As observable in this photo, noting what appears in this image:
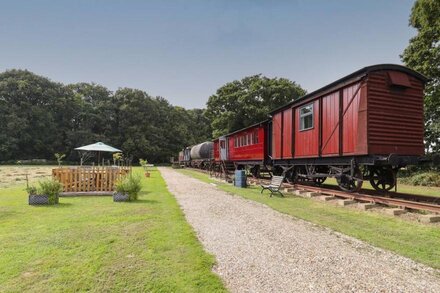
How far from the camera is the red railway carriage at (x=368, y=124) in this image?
1032 centimetres

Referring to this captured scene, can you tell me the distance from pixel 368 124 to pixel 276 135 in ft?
24.6

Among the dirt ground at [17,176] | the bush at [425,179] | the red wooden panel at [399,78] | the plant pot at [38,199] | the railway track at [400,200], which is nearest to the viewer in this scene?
the railway track at [400,200]

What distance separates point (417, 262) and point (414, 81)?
8.68m

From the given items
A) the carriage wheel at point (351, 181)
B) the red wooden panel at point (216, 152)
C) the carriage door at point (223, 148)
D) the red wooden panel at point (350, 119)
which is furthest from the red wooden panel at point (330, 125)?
the red wooden panel at point (216, 152)

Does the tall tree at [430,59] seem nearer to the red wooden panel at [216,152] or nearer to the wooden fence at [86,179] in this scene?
the red wooden panel at [216,152]

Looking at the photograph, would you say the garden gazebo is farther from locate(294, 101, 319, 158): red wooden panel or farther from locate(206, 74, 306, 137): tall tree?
locate(206, 74, 306, 137): tall tree

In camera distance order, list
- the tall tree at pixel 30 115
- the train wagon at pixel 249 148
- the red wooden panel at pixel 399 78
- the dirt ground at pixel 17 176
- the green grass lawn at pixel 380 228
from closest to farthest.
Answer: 1. the green grass lawn at pixel 380 228
2. the red wooden panel at pixel 399 78
3. the dirt ground at pixel 17 176
4. the train wagon at pixel 249 148
5. the tall tree at pixel 30 115

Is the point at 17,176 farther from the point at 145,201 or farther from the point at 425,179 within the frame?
the point at 425,179

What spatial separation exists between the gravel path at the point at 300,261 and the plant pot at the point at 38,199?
567 cm

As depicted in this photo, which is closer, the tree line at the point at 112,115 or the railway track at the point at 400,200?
the railway track at the point at 400,200

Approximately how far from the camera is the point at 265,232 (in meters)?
6.80

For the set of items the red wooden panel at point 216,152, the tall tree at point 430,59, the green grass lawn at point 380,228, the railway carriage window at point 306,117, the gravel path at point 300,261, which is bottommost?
the gravel path at point 300,261

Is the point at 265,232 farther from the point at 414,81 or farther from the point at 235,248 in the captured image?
the point at 414,81

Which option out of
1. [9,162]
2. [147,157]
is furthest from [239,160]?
[9,162]
